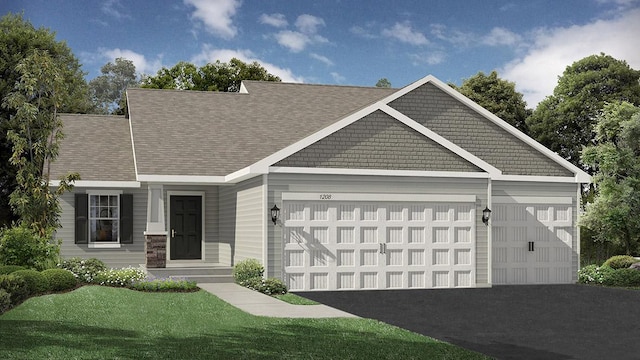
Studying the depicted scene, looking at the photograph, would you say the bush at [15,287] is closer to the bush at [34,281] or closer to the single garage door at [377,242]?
the bush at [34,281]

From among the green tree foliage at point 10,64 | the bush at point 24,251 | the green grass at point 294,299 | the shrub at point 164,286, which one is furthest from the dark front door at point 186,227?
the green tree foliage at point 10,64

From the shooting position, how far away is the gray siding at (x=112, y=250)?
2373 centimetres

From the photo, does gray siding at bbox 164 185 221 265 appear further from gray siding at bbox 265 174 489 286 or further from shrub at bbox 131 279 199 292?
shrub at bbox 131 279 199 292

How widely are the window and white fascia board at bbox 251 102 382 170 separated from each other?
657 centimetres

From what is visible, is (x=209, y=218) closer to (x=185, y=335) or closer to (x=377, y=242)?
(x=377, y=242)

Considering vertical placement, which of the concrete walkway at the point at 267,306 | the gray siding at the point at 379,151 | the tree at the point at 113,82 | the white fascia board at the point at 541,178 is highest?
the tree at the point at 113,82

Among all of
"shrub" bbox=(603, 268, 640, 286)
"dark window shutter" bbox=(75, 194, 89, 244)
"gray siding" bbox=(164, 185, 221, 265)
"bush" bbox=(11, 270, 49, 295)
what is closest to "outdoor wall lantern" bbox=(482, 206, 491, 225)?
"shrub" bbox=(603, 268, 640, 286)

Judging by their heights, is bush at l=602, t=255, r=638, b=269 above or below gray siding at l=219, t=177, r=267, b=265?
below

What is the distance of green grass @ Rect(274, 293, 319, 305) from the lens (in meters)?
17.1

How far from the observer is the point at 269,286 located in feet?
62.6

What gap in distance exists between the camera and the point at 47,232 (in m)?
21.1

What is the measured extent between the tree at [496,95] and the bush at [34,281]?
108 ft

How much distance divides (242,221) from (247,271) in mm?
2531

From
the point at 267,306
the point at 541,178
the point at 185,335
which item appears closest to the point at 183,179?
the point at 267,306
